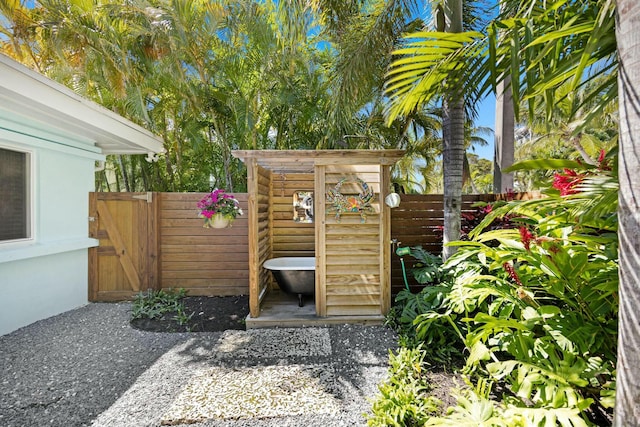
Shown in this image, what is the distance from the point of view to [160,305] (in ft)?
13.8

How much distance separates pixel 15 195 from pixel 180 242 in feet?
6.32

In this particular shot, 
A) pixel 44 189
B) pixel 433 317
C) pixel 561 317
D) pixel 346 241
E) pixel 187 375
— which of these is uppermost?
pixel 44 189

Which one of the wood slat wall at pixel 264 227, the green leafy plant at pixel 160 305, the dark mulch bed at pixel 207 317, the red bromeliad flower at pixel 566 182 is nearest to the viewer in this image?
the red bromeliad flower at pixel 566 182

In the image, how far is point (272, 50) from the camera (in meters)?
6.10

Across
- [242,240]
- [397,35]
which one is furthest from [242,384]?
[397,35]

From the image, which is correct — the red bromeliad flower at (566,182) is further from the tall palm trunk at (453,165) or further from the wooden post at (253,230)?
the wooden post at (253,230)

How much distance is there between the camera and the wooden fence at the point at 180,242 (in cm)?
443

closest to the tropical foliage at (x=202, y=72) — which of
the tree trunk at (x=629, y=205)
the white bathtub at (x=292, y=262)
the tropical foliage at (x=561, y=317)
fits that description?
the white bathtub at (x=292, y=262)

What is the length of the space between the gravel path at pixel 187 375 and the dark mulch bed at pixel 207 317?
0.17 metres

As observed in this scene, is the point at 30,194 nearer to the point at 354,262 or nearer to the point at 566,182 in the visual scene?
the point at 354,262

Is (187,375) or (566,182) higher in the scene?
(566,182)

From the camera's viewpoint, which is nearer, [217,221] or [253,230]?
[253,230]

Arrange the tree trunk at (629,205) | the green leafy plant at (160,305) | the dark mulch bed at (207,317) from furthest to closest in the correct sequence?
the green leafy plant at (160,305)
the dark mulch bed at (207,317)
the tree trunk at (629,205)

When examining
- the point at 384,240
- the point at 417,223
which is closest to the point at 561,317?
the point at 384,240
